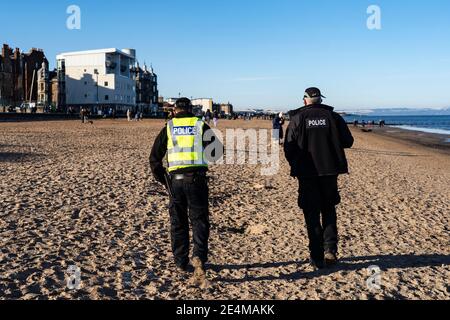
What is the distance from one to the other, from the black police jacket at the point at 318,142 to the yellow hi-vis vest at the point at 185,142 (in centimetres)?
130

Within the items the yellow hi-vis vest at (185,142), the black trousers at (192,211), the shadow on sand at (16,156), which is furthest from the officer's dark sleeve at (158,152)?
the shadow on sand at (16,156)

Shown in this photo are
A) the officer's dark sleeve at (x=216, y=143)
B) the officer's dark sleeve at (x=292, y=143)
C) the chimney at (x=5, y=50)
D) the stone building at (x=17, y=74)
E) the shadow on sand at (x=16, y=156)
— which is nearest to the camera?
the officer's dark sleeve at (x=216, y=143)

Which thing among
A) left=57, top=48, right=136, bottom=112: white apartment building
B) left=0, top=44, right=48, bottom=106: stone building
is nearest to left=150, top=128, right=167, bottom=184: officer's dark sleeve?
left=0, top=44, right=48, bottom=106: stone building

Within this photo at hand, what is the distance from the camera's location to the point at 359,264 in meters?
6.38

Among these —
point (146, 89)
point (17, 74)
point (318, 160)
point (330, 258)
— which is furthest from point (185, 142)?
point (146, 89)

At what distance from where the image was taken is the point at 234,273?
590cm

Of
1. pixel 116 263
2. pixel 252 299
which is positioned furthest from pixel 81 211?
pixel 252 299

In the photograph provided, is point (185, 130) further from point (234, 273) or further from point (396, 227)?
point (396, 227)

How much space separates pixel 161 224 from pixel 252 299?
361 cm

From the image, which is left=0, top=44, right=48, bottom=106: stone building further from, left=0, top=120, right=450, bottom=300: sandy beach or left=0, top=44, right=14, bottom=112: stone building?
left=0, top=120, right=450, bottom=300: sandy beach

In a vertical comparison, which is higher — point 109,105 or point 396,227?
point 109,105

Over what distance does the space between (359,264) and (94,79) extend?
10505cm

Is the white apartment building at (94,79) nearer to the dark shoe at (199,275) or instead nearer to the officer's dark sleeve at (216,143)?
the officer's dark sleeve at (216,143)

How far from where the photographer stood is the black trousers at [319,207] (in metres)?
5.92
